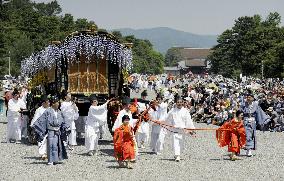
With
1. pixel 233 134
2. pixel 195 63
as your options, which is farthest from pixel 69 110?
pixel 195 63

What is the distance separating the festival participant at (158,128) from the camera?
15.6 metres

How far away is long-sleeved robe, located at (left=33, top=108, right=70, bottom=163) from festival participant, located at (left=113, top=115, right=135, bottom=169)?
4.63ft

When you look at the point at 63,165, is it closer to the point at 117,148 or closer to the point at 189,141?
the point at 117,148

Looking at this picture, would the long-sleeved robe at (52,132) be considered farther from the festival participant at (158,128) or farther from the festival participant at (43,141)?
the festival participant at (158,128)

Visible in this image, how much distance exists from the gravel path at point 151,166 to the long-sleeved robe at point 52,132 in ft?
0.86

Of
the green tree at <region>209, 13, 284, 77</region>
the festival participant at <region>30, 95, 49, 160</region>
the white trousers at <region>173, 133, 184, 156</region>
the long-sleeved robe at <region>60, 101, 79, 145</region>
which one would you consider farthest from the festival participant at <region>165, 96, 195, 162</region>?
the green tree at <region>209, 13, 284, 77</region>

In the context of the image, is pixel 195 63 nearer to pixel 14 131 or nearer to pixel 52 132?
pixel 14 131


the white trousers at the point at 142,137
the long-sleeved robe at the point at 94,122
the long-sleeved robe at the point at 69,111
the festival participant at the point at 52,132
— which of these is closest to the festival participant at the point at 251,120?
the white trousers at the point at 142,137

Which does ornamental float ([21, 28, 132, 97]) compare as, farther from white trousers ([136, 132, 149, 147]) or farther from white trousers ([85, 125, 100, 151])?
white trousers ([85, 125, 100, 151])

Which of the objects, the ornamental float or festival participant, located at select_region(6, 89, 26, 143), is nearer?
the ornamental float

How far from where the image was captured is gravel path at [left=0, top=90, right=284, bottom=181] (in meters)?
11.8

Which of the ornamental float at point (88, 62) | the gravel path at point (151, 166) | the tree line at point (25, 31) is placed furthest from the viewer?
the tree line at point (25, 31)

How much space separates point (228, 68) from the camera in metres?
85.4

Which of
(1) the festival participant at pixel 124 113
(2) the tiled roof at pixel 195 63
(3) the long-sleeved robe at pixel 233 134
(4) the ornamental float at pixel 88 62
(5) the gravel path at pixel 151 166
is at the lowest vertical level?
(5) the gravel path at pixel 151 166
